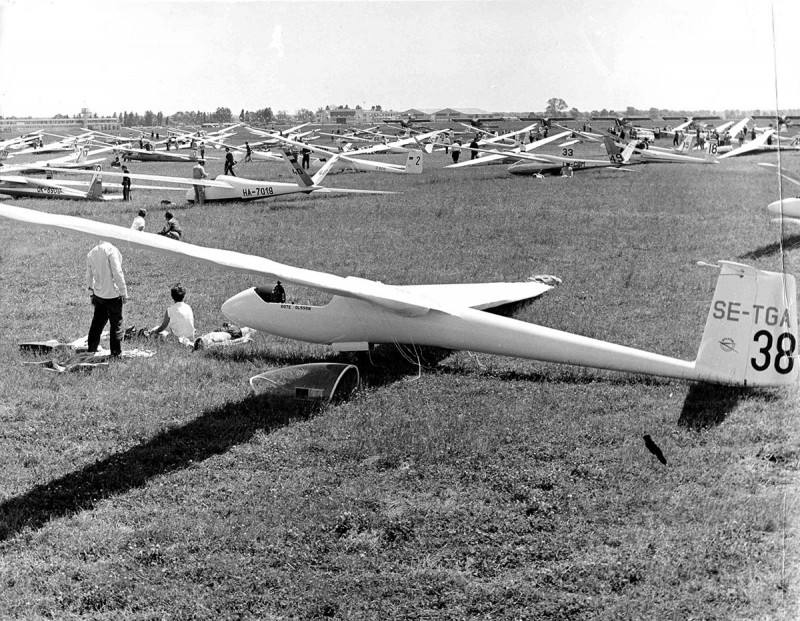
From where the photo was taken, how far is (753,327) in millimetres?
7145

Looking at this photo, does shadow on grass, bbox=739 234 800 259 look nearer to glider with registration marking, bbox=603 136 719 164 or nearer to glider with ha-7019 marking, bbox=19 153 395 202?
glider with ha-7019 marking, bbox=19 153 395 202

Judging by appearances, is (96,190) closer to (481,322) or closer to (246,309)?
(246,309)

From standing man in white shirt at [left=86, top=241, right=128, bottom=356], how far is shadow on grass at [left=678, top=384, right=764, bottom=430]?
277 inches

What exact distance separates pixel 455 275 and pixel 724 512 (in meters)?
8.88

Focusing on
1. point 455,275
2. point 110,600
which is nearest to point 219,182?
point 455,275

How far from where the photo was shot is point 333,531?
18.5 ft

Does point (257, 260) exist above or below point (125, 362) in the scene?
above

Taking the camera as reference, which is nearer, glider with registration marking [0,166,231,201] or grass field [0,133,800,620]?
grass field [0,133,800,620]

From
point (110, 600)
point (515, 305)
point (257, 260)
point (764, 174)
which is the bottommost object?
point (110, 600)

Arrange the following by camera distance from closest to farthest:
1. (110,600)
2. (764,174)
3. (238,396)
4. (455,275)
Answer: (110,600), (238,396), (455,275), (764,174)

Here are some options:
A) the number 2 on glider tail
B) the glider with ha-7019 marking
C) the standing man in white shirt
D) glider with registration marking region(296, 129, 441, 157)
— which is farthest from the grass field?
glider with registration marking region(296, 129, 441, 157)

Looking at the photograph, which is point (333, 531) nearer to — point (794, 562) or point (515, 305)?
point (794, 562)

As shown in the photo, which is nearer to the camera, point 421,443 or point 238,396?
point 421,443

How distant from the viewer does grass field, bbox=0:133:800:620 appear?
4.85 metres
